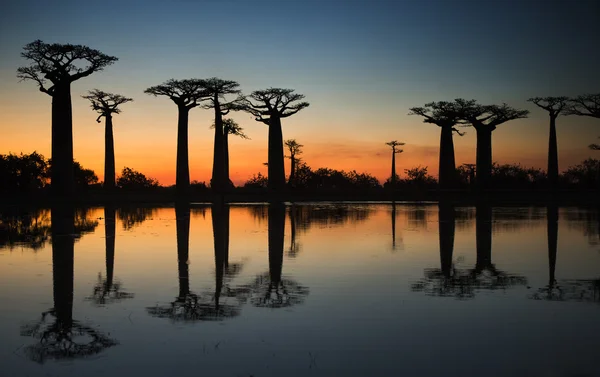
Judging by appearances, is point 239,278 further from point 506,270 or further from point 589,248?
point 589,248

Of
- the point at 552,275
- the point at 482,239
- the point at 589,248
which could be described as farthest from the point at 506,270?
the point at 482,239

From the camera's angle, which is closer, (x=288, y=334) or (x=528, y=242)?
(x=288, y=334)

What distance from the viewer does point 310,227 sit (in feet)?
66.6

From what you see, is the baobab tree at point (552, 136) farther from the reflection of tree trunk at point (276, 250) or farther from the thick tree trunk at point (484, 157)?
the reflection of tree trunk at point (276, 250)

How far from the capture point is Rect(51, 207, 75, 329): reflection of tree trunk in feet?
23.4

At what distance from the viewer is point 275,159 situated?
55.7 meters

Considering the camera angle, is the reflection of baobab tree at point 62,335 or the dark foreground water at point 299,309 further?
the reflection of baobab tree at point 62,335

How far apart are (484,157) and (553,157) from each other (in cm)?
604

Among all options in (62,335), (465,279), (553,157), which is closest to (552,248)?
(465,279)

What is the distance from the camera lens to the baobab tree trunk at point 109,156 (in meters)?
57.2

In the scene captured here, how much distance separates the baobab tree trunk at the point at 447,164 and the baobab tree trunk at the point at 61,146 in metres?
34.9

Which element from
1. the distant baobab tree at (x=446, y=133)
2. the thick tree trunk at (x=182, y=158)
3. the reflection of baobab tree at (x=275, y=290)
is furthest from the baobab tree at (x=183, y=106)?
the reflection of baobab tree at (x=275, y=290)

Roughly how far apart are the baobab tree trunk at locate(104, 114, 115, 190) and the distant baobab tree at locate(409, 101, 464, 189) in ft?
98.6

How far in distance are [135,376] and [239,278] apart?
4.91m
